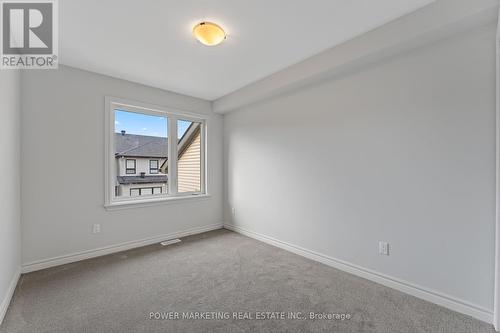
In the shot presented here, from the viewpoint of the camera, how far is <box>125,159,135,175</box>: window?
11.3 feet

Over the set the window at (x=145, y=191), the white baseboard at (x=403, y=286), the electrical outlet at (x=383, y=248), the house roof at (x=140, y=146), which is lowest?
the white baseboard at (x=403, y=286)

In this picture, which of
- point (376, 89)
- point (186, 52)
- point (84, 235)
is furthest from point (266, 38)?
point (84, 235)

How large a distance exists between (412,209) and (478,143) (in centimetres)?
75

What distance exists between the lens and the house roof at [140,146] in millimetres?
3352

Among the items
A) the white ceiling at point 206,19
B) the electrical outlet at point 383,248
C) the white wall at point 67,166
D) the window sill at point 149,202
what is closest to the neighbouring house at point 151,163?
the window sill at point 149,202

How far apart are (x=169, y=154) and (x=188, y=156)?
0.47 metres

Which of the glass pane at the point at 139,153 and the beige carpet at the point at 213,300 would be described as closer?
the beige carpet at the point at 213,300

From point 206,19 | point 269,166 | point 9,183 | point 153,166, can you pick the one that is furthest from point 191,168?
point 206,19

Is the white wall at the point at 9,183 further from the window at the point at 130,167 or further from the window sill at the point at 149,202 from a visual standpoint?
the window at the point at 130,167

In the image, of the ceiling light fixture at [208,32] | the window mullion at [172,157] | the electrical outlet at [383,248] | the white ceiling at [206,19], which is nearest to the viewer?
the white ceiling at [206,19]

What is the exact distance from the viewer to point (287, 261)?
2.88 m

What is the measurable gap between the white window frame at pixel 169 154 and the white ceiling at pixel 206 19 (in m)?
0.48

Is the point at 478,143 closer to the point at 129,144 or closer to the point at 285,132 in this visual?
the point at 285,132

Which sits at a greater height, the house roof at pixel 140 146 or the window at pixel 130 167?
the house roof at pixel 140 146
